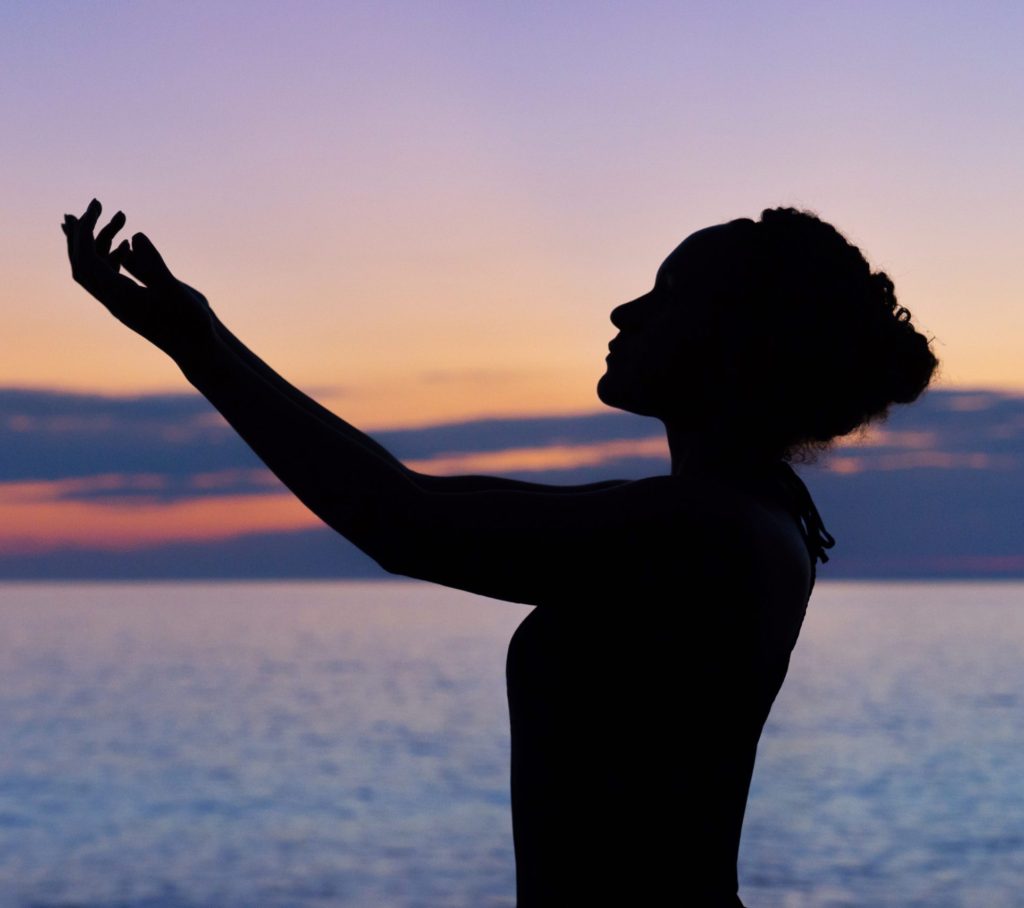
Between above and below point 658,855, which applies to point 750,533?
above

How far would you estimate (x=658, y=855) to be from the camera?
2412mm

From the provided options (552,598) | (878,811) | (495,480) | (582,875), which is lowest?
(878,811)

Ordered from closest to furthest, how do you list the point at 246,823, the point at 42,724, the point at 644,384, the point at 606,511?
the point at 606,511, the point at 644,384, the point at 246,823, the point at 42,724

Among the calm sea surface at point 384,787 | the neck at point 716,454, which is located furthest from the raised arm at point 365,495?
the calm sea surface at point 384,787

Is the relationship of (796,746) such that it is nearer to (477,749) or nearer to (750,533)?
(477,749)

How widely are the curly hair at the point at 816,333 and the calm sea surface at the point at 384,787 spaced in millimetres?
23885

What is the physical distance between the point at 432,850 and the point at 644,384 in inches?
1091

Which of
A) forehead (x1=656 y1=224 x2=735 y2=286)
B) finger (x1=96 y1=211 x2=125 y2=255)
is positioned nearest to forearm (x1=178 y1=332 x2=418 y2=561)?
finger (x1=96 y1=211 x2=125 y2=255)

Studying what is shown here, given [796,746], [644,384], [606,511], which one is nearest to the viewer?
[606,511]

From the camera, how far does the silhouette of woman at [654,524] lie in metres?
2.27

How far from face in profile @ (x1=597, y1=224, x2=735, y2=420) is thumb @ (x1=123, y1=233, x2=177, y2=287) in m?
0.78

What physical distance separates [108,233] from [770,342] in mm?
1101

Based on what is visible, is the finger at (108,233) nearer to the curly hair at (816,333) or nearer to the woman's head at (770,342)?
the woman's head at (770,342)

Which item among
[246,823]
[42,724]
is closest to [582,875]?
[246,823]
